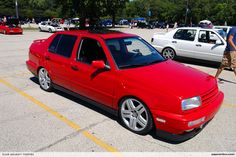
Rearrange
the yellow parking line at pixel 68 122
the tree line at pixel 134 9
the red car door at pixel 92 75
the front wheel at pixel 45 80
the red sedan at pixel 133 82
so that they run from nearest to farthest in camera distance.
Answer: the red sedan at pixel 133 82 → the yellow parking line at pixel 68 122 → the red car door at pixel 92 75 → the front wheel at pixel 45 80 → the tree line at pixel 134 9

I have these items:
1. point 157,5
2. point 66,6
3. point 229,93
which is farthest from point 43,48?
point 157,5

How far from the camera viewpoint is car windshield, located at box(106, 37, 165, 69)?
425 centimetres

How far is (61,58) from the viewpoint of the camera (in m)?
5.11

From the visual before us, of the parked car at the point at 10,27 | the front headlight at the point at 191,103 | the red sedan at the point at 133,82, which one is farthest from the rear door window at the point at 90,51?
the parked car at the point at 10,27

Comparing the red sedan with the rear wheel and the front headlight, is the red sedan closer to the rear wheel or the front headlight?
the front headlight

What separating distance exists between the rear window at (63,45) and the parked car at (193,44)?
17.3ft

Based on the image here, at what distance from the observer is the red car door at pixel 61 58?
495 cm

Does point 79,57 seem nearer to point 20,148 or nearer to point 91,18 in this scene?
point 20,148

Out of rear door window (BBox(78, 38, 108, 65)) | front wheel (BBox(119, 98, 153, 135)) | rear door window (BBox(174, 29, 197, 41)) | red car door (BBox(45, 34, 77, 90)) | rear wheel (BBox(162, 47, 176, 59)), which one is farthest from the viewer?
rear wheel (BBox(162, 47, 176, 59))

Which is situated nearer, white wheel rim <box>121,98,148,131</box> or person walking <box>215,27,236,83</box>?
white wheel rim <box>121,98,148,131</box>

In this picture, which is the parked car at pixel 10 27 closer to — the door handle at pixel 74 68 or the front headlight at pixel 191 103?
the door handle at pixel 74 68

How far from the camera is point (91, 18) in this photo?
34156mm

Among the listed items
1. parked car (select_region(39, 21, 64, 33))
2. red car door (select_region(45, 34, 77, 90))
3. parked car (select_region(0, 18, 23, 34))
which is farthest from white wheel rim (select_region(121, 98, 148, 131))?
parked car (select_region(39, 21, 64, 33))

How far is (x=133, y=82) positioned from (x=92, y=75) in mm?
931
